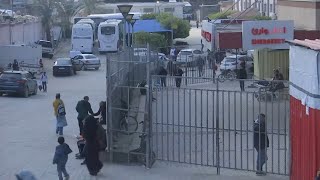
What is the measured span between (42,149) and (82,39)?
164ft

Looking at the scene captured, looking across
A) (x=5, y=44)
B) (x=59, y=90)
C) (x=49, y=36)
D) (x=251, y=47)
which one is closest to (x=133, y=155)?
(x=251, y=47)

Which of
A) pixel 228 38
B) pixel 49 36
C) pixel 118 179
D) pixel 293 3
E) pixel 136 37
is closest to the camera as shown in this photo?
pixel 118 179

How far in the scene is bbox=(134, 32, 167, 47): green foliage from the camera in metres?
60.3

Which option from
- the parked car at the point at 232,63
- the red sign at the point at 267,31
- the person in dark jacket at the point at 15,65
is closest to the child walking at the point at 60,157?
the red sign at the point at 267,31

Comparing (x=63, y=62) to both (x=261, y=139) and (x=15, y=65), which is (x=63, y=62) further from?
(x=261, y=139)

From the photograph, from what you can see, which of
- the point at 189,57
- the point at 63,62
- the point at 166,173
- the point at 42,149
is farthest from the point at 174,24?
the point at 166,173

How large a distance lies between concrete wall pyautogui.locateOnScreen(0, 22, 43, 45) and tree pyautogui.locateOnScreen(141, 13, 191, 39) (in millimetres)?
10019

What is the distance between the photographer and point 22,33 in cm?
6488

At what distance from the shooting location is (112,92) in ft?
59.0

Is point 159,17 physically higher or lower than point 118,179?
higher

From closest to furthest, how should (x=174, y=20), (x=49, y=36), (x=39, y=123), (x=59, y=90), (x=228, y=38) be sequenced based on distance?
1. (x=39, y=123)
2. (x=228, y=38)
3. (x=59, y=90)
4. (x=174, y=20)
5. (x=49, y=36)

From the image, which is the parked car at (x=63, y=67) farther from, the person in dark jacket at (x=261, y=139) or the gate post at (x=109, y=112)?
the person in dark jacket at (x=261, y=139)

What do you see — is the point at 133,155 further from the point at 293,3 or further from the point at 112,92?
the point at 293,3

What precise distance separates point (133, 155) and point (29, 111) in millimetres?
12866
